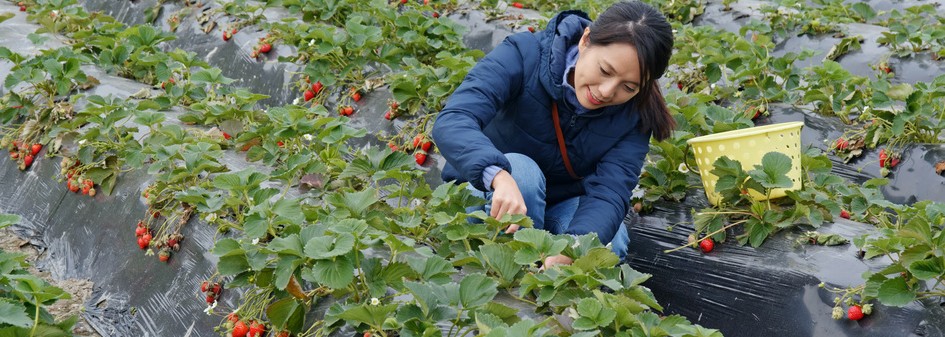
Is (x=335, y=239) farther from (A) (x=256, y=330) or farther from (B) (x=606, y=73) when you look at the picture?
(B) (x=606, y=73)

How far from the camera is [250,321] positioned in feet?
9.56

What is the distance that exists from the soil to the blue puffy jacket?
4.68 feet

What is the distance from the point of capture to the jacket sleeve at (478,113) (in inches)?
115

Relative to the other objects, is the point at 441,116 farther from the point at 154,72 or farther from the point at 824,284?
the point at 154,72

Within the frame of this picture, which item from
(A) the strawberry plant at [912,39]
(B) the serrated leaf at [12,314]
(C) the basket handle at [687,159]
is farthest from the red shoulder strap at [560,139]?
(A) the strawberry plant at [912,39]

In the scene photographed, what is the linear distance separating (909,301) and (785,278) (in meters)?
0.52

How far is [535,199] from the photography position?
10.8ft

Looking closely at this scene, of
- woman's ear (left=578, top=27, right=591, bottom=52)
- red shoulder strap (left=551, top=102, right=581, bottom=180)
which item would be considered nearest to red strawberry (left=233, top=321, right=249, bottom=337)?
red shoulder strap (left=551, top=102, right=581, bottom=180)

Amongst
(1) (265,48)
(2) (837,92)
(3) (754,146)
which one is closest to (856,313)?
(3) (754,146)

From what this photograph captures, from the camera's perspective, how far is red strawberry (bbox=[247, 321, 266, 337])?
2838 millimetres

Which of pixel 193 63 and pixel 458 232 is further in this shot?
pixel 193 63

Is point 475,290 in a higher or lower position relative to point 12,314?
higher

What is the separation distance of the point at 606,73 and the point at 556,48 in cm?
25

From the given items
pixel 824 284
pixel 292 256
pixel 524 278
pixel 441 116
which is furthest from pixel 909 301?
pixel 292 256
